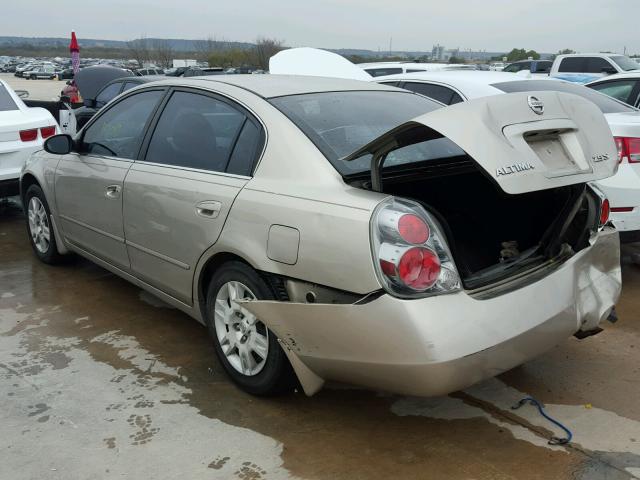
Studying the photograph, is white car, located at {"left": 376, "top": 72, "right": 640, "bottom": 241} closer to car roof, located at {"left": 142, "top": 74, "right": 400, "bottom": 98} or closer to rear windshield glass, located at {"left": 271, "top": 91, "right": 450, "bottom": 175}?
rear windshield glass, located at {"left": 271, "top": 91, "right": 450, "bottom": 175}

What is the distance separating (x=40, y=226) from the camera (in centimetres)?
535

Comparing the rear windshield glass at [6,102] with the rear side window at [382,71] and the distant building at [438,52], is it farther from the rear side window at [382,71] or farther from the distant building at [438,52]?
the distant building at [438,52]

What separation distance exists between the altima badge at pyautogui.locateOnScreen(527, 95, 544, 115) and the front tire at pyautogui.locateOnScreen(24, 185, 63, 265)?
3915 millimetres

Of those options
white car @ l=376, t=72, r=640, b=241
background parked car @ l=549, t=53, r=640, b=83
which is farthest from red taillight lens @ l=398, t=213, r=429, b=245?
background parked car @ l=549, t=53, r=640, b=83

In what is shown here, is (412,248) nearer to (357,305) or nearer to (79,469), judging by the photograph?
(357,305)

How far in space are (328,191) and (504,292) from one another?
86 centimetres

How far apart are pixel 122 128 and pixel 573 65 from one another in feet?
52.0

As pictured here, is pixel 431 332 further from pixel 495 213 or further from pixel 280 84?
pixel 280 84

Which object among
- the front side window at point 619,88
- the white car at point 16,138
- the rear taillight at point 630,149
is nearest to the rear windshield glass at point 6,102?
the white car at point 16,138

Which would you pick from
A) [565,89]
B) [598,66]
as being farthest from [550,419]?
[598,66]

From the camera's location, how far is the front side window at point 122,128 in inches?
159

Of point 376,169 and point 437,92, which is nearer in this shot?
point 376,169

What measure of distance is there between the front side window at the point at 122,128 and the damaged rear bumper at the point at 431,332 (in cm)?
176

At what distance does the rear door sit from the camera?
3211mm
